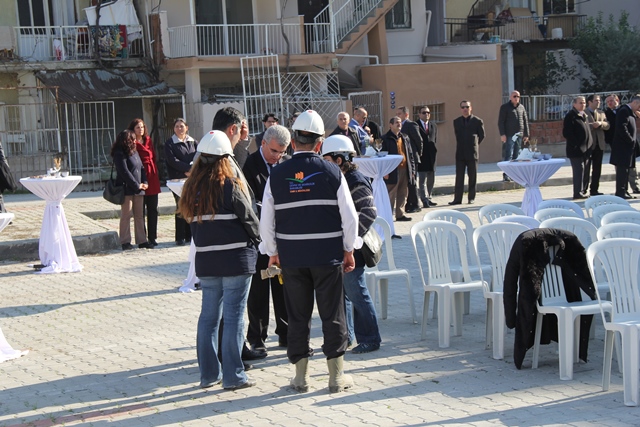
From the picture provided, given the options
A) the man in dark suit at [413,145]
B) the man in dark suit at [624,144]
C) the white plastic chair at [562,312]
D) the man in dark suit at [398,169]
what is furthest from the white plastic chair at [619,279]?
the man in dark suit at [624,144]

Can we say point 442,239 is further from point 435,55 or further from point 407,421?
point 435,55

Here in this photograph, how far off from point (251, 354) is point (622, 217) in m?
3.54

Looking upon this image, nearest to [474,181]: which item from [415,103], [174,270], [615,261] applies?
[174,270]

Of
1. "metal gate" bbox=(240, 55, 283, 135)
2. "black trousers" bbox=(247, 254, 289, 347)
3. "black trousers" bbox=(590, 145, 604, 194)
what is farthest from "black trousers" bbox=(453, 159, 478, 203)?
"black trousers" bbox=(247, 254, 289, 347)

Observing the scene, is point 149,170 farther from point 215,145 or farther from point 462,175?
point 215,145

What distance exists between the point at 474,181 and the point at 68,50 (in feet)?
43.6

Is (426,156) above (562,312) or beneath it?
above

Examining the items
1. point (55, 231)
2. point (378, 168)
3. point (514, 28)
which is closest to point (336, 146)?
point (55, 231)

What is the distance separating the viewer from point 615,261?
281 inches

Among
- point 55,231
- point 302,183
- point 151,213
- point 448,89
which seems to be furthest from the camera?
point 448,89

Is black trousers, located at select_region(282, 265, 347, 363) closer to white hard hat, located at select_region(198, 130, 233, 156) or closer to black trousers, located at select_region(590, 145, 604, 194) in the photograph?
white hard hat, located at select_region(198, 130, 233, 156)

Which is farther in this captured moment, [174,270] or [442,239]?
[174,270]

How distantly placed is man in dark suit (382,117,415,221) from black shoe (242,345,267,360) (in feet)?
27.9

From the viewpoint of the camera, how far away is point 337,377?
23.9ft
